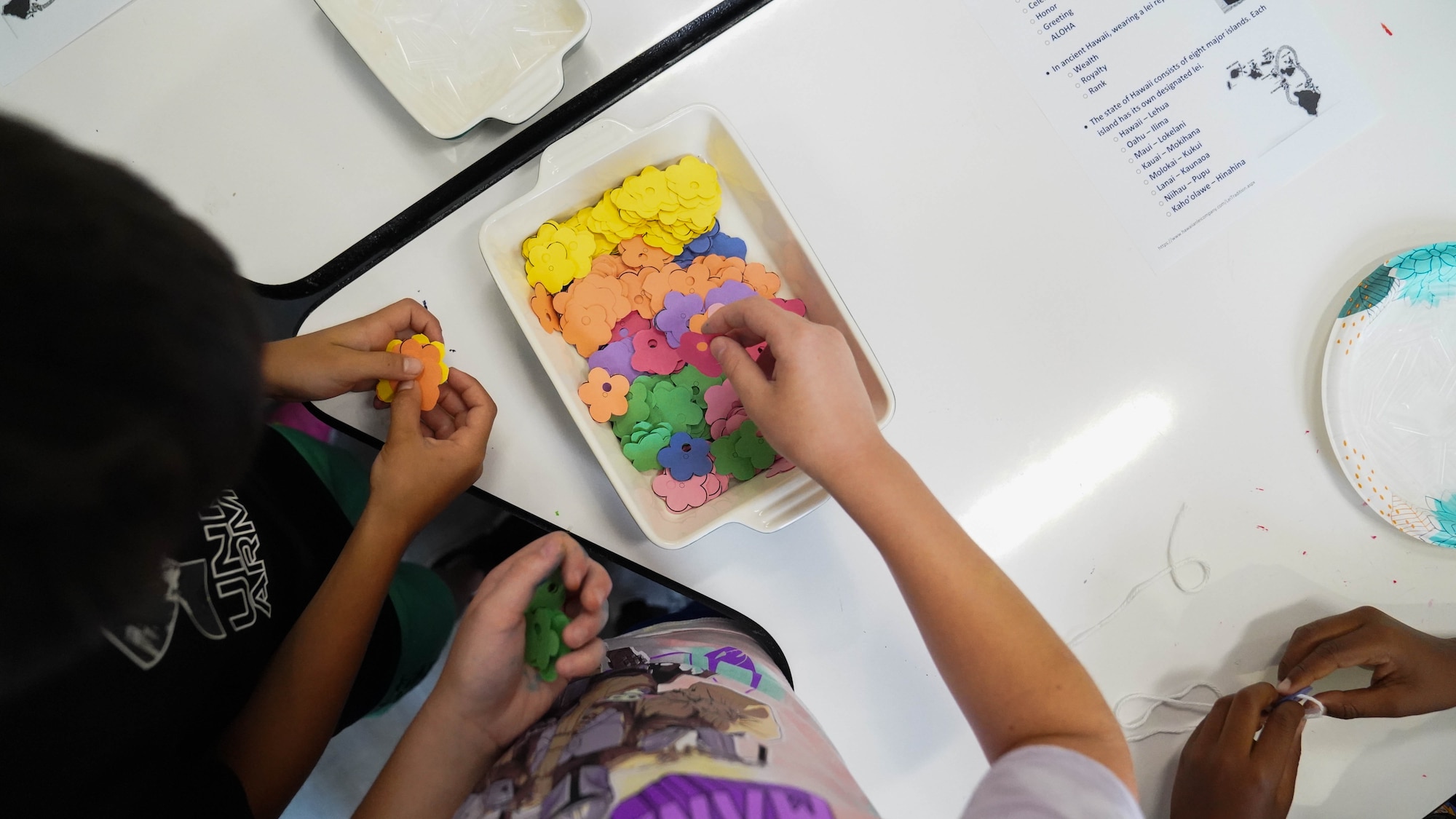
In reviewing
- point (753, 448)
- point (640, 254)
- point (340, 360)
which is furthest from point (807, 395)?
point (340, 360)

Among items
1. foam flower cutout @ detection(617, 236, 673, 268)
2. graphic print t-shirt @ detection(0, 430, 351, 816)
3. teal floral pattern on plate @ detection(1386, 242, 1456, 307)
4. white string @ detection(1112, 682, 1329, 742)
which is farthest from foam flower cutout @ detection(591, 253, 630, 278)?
teal floral pattern on plate @ detection(1386, 242, 1456, 307)

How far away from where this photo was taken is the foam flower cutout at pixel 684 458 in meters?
0.54

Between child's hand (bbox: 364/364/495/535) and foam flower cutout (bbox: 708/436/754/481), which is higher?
child's hand (bbox: 364/364/495/535)

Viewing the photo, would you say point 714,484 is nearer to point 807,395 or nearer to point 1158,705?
point 807,395

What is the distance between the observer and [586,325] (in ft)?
1.75

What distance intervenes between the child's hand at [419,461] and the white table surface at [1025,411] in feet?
0.23

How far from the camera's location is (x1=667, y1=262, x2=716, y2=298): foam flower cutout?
55 cm

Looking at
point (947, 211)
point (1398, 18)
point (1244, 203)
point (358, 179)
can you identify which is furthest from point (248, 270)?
point (1398, 18)

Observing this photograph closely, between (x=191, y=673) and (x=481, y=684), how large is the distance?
18 centimetres

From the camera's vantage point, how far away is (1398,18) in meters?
0.64

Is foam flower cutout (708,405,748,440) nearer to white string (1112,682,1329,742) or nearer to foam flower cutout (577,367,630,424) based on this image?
foam flower cutout (577,367,630,424)

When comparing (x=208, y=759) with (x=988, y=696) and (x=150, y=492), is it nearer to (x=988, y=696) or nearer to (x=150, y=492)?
(x=150, y=492)

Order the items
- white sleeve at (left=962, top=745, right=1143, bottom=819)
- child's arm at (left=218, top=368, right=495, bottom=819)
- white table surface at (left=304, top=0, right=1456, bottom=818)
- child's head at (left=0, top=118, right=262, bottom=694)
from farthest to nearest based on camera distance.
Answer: white table surface at (left=304, top=0, right=1456, bottom=818) < child's arm at (left=218, top=368, right=495, bottom=819) < white sleeve at (left=962, top=745, right=1143, bottom=819) < child's head at (left=0, top=118, right=262, bottom=694)

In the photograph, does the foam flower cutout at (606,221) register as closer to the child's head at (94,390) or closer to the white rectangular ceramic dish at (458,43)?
the white rectangular ceramic dish at (458,43)
